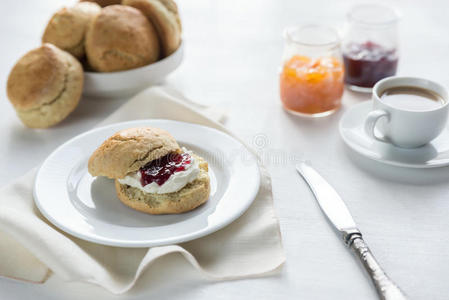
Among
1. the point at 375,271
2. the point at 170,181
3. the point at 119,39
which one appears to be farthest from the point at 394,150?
the point at 119,39

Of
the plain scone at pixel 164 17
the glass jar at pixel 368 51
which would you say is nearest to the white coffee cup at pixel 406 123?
the glass jar at pixel 368 51

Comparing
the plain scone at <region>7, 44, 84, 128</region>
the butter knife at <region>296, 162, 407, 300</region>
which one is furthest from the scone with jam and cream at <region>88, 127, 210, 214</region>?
the plain scone at <region>7, 44, 84, 128</region>

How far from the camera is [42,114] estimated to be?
6.51 ft

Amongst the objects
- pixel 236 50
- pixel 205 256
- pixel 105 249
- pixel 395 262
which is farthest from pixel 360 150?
pixel 236 50

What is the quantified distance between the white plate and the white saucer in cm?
40

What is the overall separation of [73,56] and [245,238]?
1164 mm

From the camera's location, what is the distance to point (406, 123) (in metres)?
1.72

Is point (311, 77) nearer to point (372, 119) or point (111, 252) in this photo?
point (372, 119)

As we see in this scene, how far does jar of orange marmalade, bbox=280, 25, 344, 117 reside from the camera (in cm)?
201

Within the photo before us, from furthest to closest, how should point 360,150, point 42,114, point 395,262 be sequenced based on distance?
point 42,114, point 360,150, point 395,262

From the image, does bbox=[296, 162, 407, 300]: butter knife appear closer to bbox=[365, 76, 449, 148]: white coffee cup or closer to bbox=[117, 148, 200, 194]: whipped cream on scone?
bbox=[365, 76, 449, 148]: white coffee cup

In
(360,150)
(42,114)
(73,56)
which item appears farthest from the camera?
(73,56)

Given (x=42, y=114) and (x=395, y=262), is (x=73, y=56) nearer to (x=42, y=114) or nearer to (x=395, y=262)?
(x=42, y=114)

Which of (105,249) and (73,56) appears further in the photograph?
(73,56)
